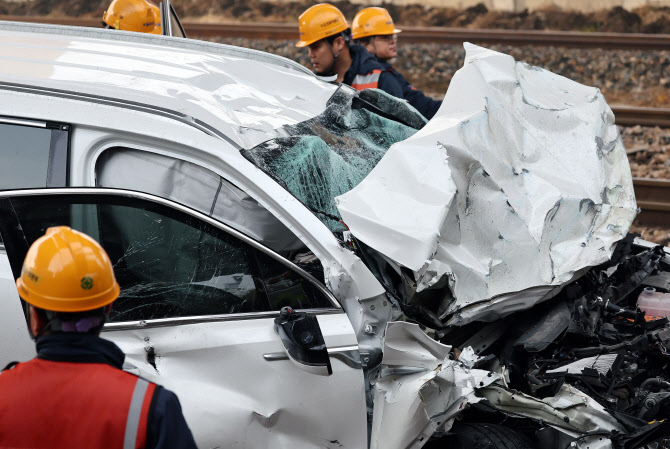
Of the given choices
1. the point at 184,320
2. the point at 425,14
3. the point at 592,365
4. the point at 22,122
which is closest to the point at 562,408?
the point at 592,365

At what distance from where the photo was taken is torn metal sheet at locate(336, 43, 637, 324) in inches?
Result: 128

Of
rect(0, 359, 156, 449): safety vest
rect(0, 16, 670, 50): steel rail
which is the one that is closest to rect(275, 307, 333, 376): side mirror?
rect(0, 359, 156, 449): safety vest

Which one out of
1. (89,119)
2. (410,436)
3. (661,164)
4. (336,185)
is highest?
(89,119)

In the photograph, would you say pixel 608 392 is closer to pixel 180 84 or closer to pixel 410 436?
pixel 410 436

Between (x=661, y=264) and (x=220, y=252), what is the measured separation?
2.49m

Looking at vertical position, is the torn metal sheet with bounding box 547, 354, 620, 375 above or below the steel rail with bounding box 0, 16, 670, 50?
above

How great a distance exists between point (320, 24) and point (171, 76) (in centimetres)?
304

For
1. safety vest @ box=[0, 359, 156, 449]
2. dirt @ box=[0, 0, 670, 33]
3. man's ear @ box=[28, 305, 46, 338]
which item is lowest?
dirt @ box=[0, 0, 670, 33]

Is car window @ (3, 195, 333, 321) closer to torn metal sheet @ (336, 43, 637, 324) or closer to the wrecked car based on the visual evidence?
the wrecked car

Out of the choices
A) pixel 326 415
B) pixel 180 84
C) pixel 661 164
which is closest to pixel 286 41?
pixel 661 164

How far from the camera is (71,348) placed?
1.93m

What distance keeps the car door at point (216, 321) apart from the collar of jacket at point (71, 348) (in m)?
1.03

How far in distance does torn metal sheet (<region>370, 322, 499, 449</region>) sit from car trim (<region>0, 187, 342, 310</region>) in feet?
1.01

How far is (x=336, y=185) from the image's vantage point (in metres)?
3.56
